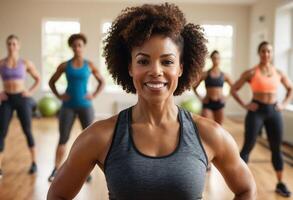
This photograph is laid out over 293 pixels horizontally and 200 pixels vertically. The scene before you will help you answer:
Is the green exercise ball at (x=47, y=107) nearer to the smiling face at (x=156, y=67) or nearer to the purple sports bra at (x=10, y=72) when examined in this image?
the purple sports bra at (x=10, y=72)

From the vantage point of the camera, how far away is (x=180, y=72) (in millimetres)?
1062

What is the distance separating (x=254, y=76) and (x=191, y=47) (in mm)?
2682

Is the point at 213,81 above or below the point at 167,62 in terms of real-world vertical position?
below

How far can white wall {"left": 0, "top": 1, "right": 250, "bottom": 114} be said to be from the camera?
8844 mm

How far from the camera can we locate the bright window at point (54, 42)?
29.4 feet

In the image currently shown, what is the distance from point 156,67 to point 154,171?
0.24 m

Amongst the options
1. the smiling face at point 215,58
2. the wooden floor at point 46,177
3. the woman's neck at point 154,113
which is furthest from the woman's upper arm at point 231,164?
the smiling face at point 215,58

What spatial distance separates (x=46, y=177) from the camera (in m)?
3.88

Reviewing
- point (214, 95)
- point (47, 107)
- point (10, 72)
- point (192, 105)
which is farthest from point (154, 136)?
point (47, 107)

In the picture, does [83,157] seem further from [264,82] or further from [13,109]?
[13,109]

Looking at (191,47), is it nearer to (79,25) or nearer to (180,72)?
(180,72)

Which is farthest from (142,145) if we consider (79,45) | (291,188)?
(291,188)

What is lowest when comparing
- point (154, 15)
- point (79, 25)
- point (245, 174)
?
point (245, 174)

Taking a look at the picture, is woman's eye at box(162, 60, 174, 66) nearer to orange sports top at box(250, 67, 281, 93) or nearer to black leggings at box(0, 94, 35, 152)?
orange sports top at box(250, 67, 281, 93)
